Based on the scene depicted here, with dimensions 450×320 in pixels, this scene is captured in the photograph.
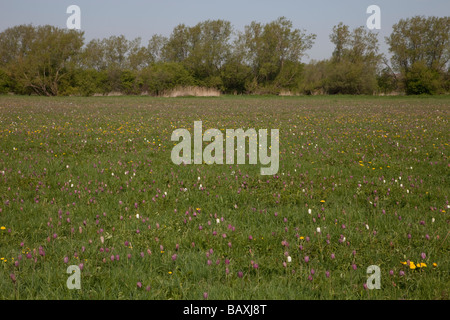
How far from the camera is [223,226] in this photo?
4762 mm

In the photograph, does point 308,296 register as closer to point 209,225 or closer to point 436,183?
point 209,225

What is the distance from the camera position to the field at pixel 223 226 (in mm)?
3408

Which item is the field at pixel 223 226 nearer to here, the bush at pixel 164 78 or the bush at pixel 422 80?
the bush at pixel 164 78

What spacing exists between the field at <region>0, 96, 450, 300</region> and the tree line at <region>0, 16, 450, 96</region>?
53104 mm

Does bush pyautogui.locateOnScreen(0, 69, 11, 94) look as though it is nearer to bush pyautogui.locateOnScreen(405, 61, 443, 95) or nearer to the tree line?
the tree line

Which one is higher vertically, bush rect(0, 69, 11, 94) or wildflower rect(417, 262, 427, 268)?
bush rect(0, 69, 11, 94)

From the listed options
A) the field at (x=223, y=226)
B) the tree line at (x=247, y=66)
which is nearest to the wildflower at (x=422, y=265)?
the field at (x=223, y=226)

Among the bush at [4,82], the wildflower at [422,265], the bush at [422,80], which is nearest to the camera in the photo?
the wildflower at [422,265]

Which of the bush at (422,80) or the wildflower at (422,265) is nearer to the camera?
the wildflower at (422,265)

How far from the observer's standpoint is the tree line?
54.8 m

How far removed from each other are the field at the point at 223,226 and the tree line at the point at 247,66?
174 ft

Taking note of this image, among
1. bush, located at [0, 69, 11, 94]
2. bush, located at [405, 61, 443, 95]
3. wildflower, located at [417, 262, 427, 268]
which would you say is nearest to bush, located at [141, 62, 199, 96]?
bush, located at [0, 69, 11, 94]

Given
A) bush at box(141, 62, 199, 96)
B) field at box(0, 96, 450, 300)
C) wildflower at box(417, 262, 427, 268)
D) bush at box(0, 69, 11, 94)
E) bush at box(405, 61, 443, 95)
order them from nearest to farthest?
field at box(0, 96, 450, 300)
wildflower at box(417, 262, 427, 268)
bush at box(0, 69, 11, 94)
bush at box(405, 61, 443, 95)
bush at box(141, 62, 199, 96)
